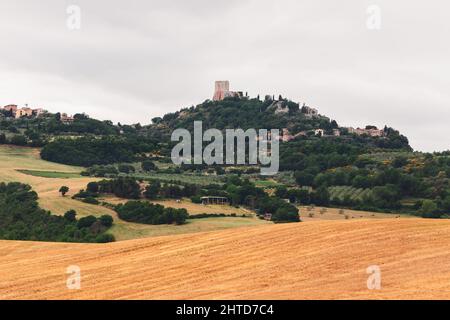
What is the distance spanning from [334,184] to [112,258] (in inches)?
3484

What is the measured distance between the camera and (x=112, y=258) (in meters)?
20.3

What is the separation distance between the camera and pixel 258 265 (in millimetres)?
17219

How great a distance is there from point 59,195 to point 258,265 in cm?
6017

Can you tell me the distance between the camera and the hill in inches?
568

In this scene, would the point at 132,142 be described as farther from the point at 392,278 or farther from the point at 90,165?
the point at 392,278

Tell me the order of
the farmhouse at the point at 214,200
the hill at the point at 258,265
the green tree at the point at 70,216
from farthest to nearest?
the farmhouse at the point at 214,200 → the green tree at the point at 70,216 → the hill at the point at 258,265

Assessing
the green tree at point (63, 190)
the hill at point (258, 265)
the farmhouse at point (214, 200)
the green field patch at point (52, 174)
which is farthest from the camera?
the green field patch at point (52, 174)

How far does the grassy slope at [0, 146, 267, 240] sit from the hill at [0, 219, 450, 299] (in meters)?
35.5

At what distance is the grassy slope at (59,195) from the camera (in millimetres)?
59438

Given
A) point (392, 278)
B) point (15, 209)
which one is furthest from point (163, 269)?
point (15, 209)

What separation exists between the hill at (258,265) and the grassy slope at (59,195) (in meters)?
35.5

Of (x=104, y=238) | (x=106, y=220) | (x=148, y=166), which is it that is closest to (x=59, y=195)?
(x=106, y=220)

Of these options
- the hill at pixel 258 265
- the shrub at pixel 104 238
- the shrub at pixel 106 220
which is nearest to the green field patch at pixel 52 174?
the shrub at pixel 106 220

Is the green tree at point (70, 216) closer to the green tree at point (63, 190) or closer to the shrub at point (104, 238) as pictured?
the shrub at point (104, 238)
